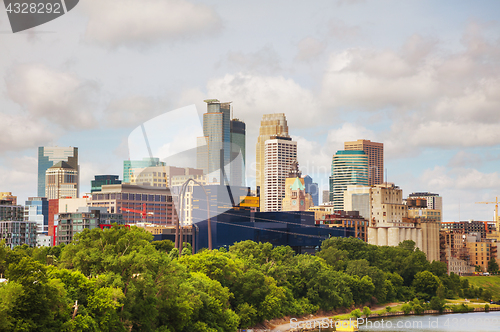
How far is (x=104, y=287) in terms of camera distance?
61.2 meters

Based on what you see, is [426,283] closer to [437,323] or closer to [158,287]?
[437,323]

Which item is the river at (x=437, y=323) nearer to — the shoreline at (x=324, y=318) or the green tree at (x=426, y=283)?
the shoreline at (x=324, y=318)

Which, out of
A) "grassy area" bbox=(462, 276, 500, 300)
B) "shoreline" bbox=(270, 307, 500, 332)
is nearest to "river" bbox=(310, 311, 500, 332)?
"shoreline" bbox=(270, 307, 500, 332)

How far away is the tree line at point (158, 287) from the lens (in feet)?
172

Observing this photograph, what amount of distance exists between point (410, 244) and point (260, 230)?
49.8m

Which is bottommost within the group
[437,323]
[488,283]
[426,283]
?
[488,283]

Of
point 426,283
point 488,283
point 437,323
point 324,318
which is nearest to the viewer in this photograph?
point 324,318

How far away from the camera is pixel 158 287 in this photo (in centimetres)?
6744

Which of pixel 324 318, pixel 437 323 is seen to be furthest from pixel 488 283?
pixel 324 318

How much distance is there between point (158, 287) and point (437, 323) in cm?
6754

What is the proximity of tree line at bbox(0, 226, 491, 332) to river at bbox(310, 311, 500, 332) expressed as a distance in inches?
356

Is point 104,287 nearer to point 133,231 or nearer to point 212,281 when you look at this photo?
point 133,231

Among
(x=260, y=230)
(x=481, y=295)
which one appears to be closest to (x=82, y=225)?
(x=260, y=230)

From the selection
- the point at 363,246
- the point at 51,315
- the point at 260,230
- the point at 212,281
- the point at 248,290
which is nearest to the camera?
the point at 51,315
